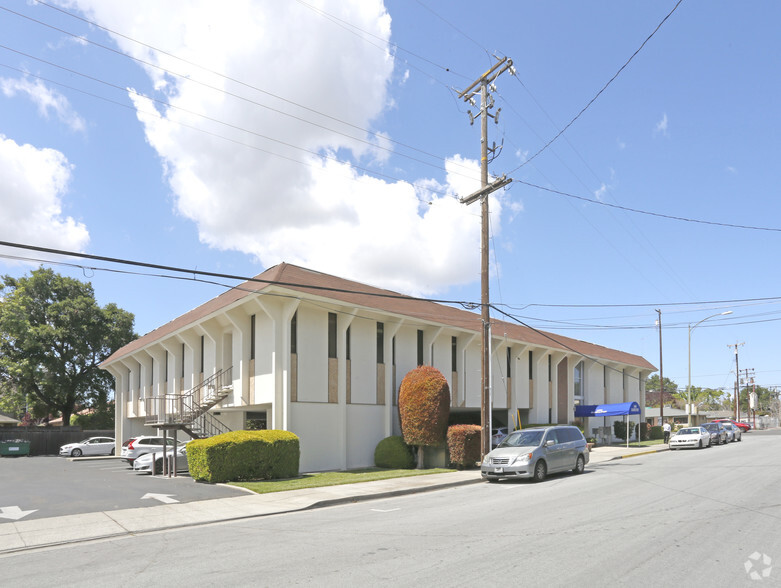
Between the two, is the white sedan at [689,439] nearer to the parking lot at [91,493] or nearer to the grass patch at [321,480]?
the grass patch at [321,480]

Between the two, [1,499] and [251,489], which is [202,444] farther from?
[1,499]

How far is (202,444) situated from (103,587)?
11809 millimetres

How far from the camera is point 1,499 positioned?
52.6ft

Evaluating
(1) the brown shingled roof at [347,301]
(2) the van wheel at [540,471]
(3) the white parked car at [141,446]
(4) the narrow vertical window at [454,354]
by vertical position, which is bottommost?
(3) the white parked car at [141,446]

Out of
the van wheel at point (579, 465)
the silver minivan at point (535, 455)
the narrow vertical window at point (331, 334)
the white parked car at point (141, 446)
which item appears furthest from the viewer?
the white parked car at point (141, 446)

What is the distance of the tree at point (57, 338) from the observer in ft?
150

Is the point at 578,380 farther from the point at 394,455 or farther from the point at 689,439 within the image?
the point at 394,455

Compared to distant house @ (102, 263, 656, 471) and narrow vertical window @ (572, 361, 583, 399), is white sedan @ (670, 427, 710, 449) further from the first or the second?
distant house @ (102, 263, 656, 471)

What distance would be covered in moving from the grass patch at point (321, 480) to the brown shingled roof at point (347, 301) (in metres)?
5.68

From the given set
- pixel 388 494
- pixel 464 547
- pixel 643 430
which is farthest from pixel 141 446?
pixel 643 430

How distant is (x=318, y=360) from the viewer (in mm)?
23094

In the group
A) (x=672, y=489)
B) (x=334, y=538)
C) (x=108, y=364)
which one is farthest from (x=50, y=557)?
(x=108, y=364)

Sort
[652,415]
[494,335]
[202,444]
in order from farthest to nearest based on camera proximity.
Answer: [652,415], [494,335], [202,444]

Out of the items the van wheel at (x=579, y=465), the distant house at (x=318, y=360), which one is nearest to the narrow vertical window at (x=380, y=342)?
the distant house at (x=318, y=360)
